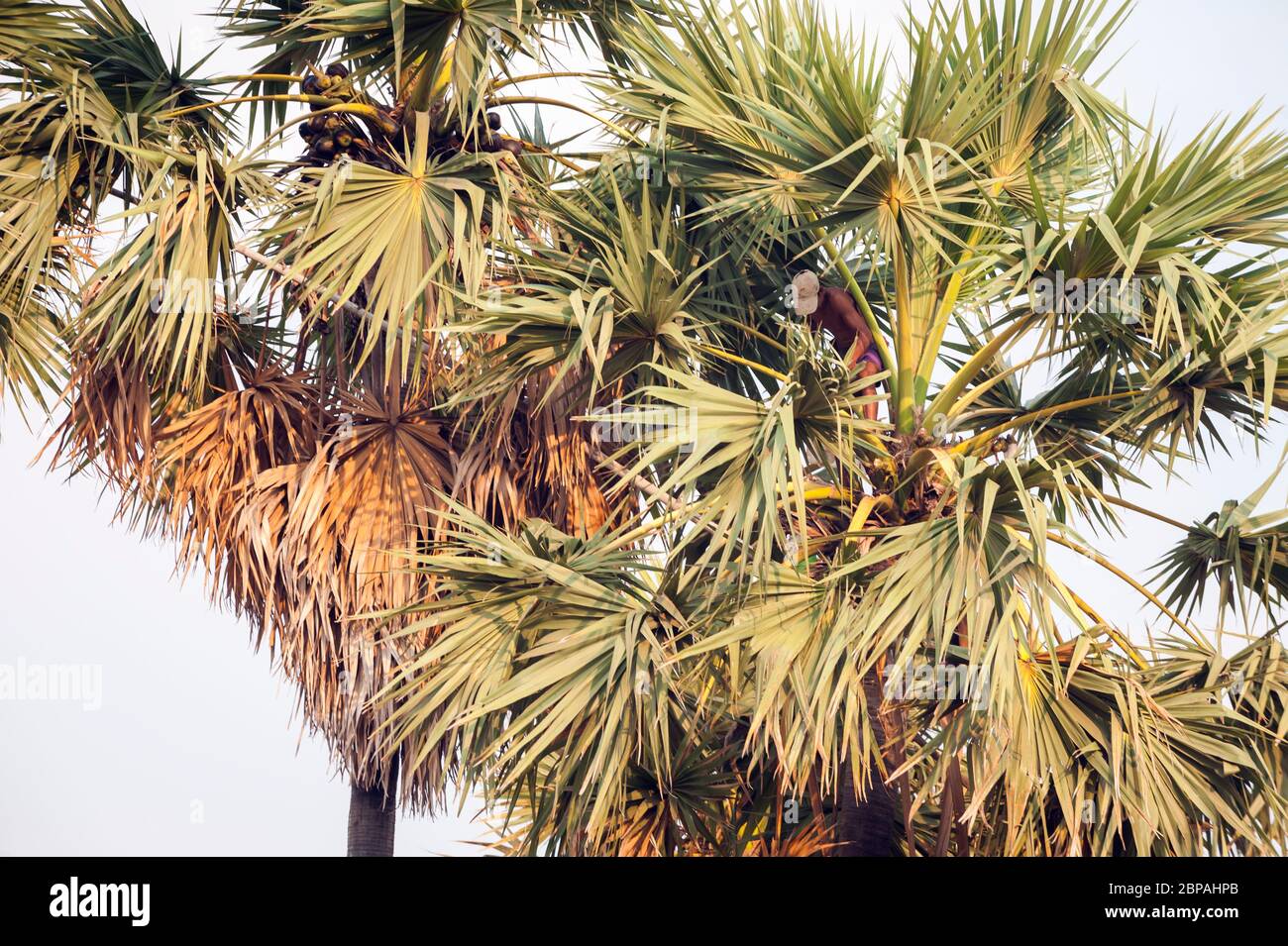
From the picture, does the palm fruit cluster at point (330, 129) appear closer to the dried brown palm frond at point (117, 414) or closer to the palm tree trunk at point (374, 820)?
the dried brown palm frond at point (117, 414)

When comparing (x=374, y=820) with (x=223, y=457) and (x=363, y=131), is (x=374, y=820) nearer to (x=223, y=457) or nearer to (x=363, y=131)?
(x=223, y=457)

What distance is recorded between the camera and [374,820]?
25.0 feet

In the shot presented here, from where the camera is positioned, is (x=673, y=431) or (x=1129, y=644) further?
(x=1129, y=644)

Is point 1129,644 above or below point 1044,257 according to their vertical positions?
below

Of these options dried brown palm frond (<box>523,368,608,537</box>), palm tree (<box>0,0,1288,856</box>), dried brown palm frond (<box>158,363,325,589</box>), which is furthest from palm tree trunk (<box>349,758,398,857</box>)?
dried brown palm frond (<box>523,368,608,537</box>)

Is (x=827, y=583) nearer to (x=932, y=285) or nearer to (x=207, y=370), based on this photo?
(x=932, y=285)

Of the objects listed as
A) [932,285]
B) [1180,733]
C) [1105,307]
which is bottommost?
[1180,733]

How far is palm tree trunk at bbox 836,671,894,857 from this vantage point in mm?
6570

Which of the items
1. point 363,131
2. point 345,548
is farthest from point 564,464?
point 363,131

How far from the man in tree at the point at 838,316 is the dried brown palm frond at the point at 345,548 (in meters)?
2.06

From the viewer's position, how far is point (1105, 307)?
18.5 ft

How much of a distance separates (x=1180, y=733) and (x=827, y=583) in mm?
1552

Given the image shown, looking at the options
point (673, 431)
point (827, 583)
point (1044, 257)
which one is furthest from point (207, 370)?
point (1044, 257)

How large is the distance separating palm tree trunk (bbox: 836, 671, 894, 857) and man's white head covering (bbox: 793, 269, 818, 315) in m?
2.37
